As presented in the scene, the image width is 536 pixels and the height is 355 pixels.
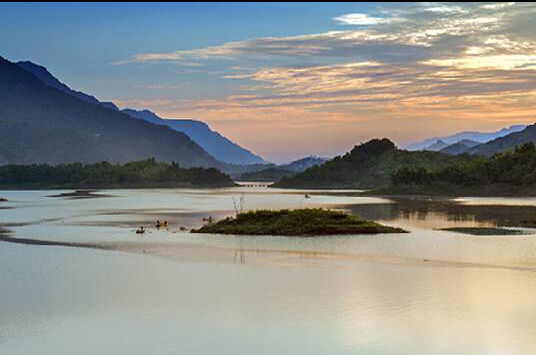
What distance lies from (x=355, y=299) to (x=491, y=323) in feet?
19.7

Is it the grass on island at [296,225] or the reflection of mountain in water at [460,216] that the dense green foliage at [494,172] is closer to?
the reflection of mountain in water at [460,216]

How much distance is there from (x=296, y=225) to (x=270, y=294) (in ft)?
82.9

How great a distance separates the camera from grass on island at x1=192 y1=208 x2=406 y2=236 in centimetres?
5475

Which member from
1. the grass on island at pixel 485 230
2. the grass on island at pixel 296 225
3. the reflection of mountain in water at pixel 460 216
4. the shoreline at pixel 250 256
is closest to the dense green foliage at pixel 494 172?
the reflection of mountain in water at pixel 460 216

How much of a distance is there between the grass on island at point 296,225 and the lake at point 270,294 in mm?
2394

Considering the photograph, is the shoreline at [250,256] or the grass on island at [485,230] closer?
the shoreline at [250,256]

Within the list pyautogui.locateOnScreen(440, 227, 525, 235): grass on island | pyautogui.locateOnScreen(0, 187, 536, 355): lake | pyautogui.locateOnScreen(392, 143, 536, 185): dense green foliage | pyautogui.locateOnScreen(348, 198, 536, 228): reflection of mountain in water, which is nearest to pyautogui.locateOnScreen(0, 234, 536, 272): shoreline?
pyautogui.locateOnScreen(0, 187, 536, 355): lake

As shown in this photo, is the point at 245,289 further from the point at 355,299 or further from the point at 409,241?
the point at 409,241

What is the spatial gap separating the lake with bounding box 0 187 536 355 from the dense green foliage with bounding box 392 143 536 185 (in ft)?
250

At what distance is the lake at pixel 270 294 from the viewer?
22406 mm

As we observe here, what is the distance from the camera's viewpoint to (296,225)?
5525cm

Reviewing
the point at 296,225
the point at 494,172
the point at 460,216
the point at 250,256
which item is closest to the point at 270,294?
the point at 250,256

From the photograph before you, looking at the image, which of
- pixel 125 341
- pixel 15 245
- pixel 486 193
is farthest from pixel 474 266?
pixel 486 193

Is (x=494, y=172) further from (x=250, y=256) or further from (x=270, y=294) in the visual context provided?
(x=270, y=294)
